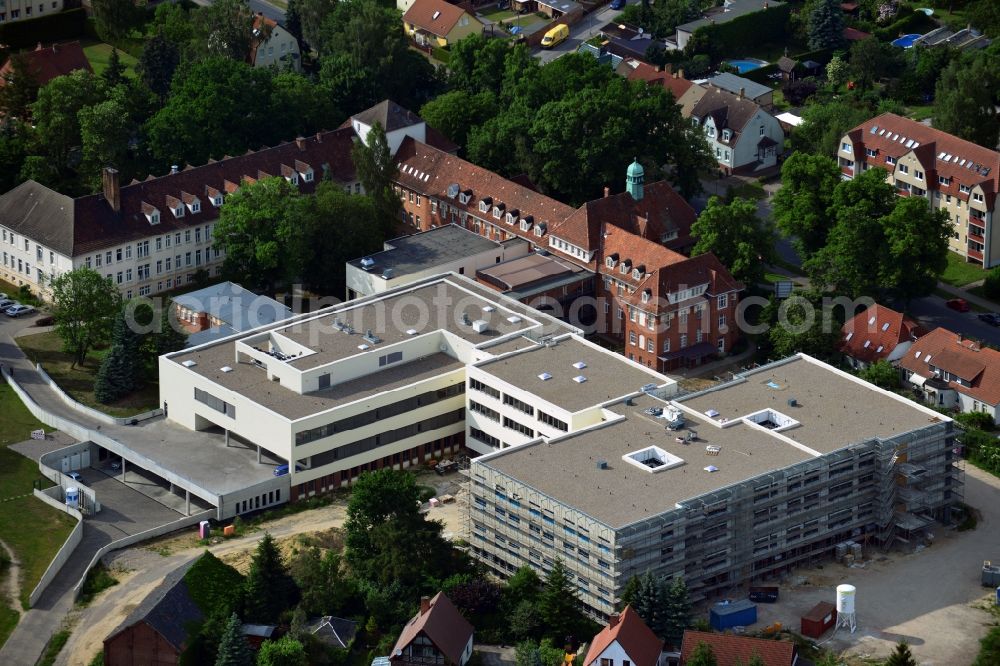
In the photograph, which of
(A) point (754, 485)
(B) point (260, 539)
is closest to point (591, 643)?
(A) point (754, 485)

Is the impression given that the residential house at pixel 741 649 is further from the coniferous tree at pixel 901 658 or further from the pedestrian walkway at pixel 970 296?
the pedestrian walkway at pixel 970 296

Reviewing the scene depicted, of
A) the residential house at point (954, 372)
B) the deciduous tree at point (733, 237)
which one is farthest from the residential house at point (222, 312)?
the residential house at point (954, 372)

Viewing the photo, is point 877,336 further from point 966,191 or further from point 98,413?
point 98,413

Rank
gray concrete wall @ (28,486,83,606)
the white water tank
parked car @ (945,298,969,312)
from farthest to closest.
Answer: parked car @ (945,298,969,312) < gray concrete wall @ (28,486,83,606) < the white water tank

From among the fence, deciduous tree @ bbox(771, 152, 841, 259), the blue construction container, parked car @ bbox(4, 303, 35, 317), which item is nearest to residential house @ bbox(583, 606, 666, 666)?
the blue construction container

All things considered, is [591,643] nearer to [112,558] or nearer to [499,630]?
[499,630]

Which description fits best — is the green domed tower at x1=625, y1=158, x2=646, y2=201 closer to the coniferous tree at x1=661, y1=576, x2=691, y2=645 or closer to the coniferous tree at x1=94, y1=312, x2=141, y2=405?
the coniferous tree at x1=94, y1=312, x2=141, y2=405
